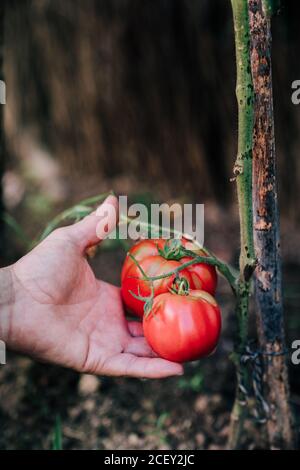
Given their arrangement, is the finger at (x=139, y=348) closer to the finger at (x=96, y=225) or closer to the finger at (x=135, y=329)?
the finger at (x=135, y=329)

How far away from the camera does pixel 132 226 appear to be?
1.30 meters

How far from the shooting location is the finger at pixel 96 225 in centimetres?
129

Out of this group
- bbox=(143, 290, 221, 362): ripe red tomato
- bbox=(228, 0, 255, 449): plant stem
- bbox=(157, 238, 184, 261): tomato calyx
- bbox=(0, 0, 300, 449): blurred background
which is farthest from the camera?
bbox=(0, 0, 300, 449): blurred background

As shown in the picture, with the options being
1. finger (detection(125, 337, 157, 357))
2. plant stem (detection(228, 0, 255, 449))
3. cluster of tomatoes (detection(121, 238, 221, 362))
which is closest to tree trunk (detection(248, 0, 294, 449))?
plant stem (detection(228, 0, 255, 449))

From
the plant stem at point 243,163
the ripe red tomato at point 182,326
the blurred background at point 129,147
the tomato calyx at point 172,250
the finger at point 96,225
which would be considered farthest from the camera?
the blurred background at point 129,147

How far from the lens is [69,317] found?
4.19 ft

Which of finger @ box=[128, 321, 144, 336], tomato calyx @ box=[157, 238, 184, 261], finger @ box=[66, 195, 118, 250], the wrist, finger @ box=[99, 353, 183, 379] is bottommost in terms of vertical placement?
finger @ box=[99, 353, 183, 379]

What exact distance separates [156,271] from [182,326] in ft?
0.51

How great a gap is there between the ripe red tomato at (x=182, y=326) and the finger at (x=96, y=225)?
0.27 metres

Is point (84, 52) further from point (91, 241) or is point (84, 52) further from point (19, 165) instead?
point (91, 241)

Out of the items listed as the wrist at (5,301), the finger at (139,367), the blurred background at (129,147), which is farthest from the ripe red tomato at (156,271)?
the blurred background at (129,147)

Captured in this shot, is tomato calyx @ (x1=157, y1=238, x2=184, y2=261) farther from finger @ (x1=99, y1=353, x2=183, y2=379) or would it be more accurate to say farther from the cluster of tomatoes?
finger @ (x1=99, y1=353, x2=183, y2=379)

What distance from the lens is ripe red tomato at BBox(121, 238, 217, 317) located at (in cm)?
117

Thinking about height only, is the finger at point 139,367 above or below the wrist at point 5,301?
below
